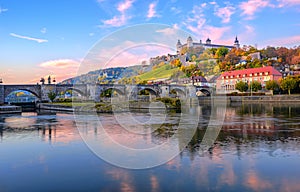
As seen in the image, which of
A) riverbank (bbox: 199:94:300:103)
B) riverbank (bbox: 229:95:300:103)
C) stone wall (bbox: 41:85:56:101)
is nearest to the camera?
riverbank (bbox: 229:95:300:103)

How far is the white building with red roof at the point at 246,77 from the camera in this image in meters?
81.9

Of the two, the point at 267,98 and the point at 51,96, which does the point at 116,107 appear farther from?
the point at 267,98

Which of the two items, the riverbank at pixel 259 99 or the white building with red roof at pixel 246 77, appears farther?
the white building with red roof at pixel 246 77

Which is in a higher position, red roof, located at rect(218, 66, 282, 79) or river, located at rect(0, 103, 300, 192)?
red roof, located at rect(218, 66, 282, 79)

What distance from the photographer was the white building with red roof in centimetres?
8194

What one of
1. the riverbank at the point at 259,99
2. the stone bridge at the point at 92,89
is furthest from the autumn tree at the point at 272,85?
the stone bridge at the point at 92,89

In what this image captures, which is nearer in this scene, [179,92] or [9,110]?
[9,110]

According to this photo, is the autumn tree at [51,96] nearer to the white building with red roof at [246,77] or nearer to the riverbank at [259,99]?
the riverbank at [259,99]

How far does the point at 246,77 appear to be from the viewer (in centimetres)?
8844

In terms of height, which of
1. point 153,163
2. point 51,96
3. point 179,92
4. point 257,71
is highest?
point 257,71

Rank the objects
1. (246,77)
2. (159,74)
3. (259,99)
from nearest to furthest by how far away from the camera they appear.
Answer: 1. (259,99)
2. (159,74)
3. (246,77)

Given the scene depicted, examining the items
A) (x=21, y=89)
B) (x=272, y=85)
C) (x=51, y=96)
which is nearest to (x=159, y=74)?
(x=272, y=85)

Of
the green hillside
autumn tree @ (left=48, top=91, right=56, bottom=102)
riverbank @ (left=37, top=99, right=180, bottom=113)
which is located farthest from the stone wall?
the green hillside

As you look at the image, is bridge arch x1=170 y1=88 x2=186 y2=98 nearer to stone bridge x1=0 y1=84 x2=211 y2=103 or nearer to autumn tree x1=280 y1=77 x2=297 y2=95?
stone bridge x1=0 y1=84 x2=211 y2=103
